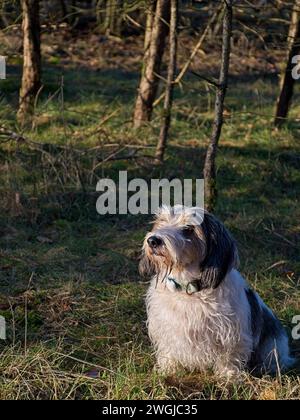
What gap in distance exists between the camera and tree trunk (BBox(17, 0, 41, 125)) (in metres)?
9.41

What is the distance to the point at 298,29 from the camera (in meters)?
9.55

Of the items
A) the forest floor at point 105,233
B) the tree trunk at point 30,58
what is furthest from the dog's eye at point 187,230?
the tree trunk at point 30,58

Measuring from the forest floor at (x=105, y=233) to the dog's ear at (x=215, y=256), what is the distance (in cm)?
61

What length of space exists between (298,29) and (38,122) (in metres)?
3.45

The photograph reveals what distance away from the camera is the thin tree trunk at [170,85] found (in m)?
7.86

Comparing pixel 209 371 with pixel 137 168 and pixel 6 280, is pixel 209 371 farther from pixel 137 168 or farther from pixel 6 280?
pixel 137 168

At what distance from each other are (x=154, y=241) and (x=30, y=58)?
6166 mm

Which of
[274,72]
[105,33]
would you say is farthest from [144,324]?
[105,33]

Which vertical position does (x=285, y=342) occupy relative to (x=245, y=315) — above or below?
below

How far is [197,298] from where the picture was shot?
435 centimetres

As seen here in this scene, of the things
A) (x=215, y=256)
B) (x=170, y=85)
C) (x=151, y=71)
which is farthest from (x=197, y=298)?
(x=151, y=71)

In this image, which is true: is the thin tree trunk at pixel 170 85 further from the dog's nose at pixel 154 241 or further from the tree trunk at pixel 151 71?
the dog's nose at pixel 154 241

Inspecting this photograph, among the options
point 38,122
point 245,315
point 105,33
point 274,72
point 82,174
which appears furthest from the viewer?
point 105,33

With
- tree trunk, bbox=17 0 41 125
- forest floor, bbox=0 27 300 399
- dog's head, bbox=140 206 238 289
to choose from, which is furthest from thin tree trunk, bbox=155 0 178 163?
dog's head, bbox=140 206 238 289
